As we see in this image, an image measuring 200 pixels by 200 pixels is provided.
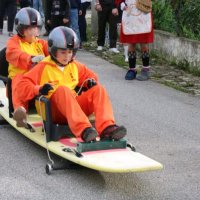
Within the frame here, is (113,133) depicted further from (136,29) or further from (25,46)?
(136,29)

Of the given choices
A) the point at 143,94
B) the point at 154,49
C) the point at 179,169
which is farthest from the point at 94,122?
the point at 154,49

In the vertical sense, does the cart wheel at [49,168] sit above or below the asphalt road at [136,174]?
above

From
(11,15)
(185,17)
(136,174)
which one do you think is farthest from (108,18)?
(136,174)

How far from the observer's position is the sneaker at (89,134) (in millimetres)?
5203

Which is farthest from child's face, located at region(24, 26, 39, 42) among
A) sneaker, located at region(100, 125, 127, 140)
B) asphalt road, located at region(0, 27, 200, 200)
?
sneaker, located at region(100, 125, 127, 140)

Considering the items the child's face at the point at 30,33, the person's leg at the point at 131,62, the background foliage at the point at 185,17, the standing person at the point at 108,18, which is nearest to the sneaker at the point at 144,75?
the person's leg at the point at 131,62

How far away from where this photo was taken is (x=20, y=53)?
21.9 ft

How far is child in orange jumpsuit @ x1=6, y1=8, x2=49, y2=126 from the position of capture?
6.62 meters

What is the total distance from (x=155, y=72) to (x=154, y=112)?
2994mm

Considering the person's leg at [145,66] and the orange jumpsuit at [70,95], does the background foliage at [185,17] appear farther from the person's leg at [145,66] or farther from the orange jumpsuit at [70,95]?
the orange jumpsuit at [70,95]

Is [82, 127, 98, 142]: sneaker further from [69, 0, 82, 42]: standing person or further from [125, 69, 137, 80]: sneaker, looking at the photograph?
[69, 0, 82, 42]: standing person

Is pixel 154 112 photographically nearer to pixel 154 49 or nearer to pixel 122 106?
pixel 122 106

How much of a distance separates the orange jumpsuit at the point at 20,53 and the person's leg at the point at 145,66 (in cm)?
332

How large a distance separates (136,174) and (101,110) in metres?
0.65
